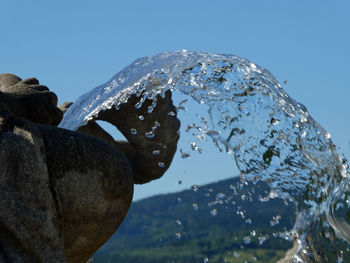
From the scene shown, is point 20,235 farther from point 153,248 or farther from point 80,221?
point 153,248

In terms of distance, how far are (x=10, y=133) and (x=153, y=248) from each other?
58.8m

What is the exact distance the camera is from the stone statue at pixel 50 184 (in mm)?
3258

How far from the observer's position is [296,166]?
190 inches

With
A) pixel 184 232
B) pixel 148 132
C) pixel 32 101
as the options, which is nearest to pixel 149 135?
pixel 148 132

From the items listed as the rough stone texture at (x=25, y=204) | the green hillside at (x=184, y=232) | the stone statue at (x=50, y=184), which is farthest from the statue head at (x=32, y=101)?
the green hillside at (x=184, y=232)

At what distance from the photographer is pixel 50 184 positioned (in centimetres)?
345

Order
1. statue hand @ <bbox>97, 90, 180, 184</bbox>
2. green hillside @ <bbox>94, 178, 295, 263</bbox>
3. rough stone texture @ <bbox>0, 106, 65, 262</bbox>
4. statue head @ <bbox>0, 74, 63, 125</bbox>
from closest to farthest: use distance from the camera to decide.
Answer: rough stone texture @ <bbox>0, 106, 65, 262</bbox>, statue head @ <bbox>0, 74, 63, 125</bbox>, statue hand @ <bbox>97, 90, 180, 184</bbox>, green hillside @ <bbox>94, 178, 295, 263</bbox>

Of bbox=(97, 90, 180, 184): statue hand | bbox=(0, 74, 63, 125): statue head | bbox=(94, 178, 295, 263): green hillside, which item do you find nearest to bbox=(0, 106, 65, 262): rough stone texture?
bbox=(0, 74, 63, 125): statue head

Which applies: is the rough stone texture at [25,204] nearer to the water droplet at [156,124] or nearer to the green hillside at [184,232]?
the water droplet at [156,124]

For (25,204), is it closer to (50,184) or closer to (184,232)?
(50,184)

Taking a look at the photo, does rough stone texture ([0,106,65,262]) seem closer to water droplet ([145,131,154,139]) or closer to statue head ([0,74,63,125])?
statue head ([0,74,63,125])

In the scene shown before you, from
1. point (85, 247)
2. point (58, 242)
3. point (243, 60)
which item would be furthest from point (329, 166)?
point (58, 242)

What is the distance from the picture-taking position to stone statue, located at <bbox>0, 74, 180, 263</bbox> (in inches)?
128

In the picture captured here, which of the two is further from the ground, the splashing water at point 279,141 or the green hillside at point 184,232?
the splashing water at point 279,141
